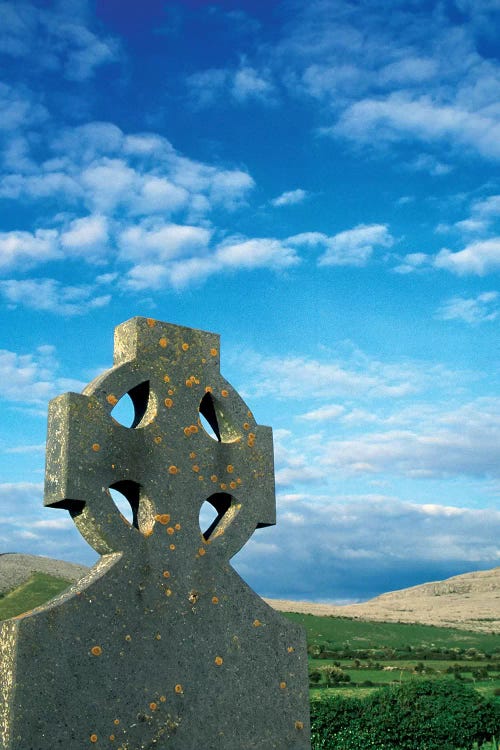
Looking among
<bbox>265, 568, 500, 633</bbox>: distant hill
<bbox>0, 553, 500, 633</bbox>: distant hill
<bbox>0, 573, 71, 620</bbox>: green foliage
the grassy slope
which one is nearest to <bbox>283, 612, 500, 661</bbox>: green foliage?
the grassy slope

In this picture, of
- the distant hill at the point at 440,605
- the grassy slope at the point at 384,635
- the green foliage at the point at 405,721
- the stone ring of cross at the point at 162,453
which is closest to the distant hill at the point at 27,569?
the grassy slope at the point at 384,635

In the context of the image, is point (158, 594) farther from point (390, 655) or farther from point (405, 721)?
point (390, 655)

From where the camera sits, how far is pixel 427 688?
1975 centimetres

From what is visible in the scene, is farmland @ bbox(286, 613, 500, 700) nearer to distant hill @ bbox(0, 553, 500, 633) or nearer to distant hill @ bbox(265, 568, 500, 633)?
distant hill @ bbox(0, 553, 500, 633)

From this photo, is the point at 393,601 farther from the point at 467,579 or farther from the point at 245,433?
the point at 245,433

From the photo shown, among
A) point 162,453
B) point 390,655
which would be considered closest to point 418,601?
point 390,655

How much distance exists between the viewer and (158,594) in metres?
6.67

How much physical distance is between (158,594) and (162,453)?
1.26 m

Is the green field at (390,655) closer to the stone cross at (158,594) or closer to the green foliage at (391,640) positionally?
the green foliage at (391,640)

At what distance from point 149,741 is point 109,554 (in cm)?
155

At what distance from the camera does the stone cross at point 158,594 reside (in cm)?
601

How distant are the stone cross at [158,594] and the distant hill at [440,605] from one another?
203ft

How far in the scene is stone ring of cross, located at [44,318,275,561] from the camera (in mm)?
6645

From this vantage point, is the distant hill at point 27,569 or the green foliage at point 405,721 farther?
the distant hill at point 27,569
